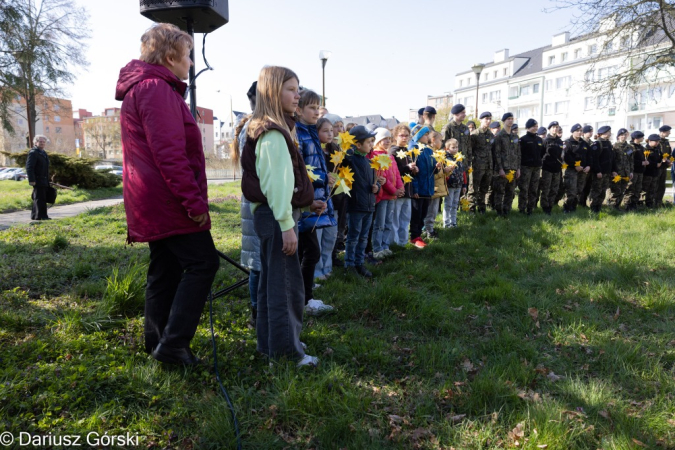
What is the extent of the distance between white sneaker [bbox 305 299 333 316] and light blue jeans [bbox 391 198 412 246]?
3.31 metres

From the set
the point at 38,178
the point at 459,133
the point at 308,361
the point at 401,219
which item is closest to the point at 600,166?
the point at 459,133

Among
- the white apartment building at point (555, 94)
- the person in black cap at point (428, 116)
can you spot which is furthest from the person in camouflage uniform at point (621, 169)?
the white apartment building at point (555, 94)

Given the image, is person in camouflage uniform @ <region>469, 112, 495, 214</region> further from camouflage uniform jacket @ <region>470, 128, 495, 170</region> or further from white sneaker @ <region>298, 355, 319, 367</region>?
white sneaker @ <region>298, 355, 319, 367</region>

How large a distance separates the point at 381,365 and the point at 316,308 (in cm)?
115

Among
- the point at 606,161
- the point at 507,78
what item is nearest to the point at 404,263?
the point at 606,161

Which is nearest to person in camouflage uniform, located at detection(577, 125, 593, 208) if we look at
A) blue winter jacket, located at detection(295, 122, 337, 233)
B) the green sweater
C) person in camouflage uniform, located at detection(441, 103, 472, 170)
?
person in camouflage uniform, located at detection(441, 103, 472, 170)

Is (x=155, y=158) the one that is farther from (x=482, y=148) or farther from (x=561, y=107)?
(x=561, y=107)

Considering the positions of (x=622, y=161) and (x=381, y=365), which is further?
(x=622, y=161)

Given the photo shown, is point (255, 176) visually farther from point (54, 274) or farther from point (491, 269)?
point (491, 269)

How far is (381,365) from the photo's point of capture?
11.4 feet

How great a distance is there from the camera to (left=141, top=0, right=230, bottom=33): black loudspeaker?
428 centimetres

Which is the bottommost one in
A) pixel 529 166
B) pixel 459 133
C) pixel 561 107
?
pixel 529 166

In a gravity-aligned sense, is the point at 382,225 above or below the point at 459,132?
below

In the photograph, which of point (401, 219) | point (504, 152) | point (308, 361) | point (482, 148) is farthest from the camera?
point (504, 152)
